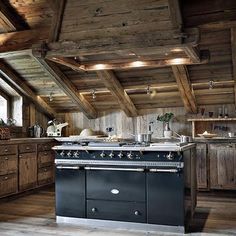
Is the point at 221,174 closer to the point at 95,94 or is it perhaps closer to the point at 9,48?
the point at 95,94

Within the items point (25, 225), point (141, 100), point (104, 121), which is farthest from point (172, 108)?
point (25, 225)

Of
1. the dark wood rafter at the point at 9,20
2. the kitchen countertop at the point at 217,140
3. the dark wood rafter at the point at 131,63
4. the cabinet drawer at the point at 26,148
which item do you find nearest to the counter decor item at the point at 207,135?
the kitchen countertop at the point at 217,140

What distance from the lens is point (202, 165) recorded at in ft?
19.5

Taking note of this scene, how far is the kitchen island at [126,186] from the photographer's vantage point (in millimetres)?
3711

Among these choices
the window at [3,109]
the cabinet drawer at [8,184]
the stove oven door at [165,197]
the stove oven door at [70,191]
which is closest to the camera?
the stove oven door at [165,197]

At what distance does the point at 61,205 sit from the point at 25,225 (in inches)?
18.5

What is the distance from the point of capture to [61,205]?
4.18 meters

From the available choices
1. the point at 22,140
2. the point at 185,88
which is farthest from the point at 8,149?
the point at 185,88

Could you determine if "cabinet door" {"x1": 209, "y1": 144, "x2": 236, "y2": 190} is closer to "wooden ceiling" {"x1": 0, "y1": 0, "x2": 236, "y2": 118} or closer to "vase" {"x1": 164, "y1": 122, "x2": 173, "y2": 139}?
"vase" {"x1": 164, "y1": 122, "x2": 173, "y2": 139}

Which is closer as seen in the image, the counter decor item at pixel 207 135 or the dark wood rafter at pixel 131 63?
the dark wood rafter at pixel 131 63

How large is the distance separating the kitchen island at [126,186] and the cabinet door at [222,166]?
1738mm

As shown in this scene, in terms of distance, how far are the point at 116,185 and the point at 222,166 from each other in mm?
Result: 2617

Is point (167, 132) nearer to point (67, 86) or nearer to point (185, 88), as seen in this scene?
point (185, 88)

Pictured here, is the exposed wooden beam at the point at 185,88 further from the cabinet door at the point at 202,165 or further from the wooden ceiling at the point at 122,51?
the cabinet door at the point at 202,165
